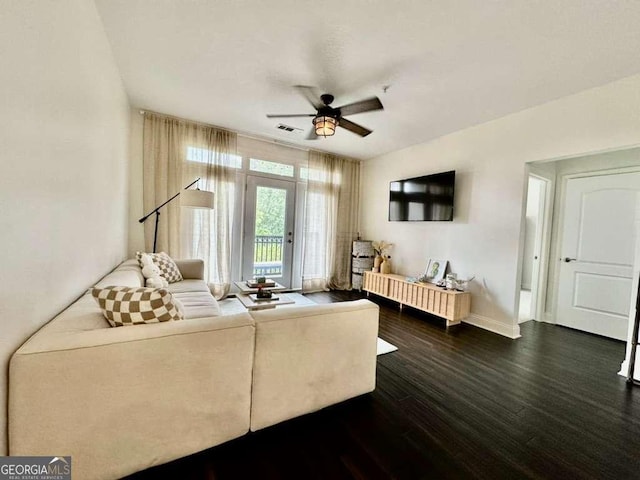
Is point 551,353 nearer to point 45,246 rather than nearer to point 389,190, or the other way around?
point 389,190

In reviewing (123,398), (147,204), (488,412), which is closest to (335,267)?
(147,204)

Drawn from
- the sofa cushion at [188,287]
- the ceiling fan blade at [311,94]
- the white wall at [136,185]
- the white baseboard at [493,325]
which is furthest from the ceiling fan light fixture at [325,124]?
the white baseboard at [493,325]

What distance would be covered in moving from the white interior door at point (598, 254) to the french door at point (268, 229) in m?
4.05

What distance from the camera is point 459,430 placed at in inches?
61.7

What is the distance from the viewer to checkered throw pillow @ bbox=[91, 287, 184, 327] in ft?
4.22

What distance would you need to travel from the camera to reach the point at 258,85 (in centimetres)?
272

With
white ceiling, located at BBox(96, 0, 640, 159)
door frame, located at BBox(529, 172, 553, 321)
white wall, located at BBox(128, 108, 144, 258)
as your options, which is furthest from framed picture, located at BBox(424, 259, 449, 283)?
white wall, located at BBox(128, 108, 144, 258)

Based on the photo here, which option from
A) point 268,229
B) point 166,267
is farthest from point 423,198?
point 166,267

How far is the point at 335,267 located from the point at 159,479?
4172 millimetres

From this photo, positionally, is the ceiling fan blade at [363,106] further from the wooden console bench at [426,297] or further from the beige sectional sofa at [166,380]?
the wooden console bench at [426,297]

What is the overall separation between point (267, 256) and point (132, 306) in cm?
334

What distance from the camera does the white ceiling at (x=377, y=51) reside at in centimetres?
174

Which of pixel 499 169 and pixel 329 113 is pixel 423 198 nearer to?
pixel 499 169

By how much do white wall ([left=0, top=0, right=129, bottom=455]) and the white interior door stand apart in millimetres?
5073
